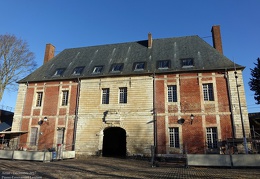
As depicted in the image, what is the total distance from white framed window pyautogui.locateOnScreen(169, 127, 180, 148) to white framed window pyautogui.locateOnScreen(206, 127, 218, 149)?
2046 mm

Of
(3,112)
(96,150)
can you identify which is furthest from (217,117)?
(3,112)

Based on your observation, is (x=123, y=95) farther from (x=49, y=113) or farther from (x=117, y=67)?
(x=49, y=113)

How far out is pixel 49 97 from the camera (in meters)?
16.7

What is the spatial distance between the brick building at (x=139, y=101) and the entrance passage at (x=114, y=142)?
0.09 m

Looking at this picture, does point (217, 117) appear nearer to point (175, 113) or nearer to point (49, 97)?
point (175, 113)

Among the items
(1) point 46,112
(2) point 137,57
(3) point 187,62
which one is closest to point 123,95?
(2) point 137,57

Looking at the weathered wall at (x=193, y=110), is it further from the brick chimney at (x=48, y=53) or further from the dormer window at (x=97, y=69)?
the brick chimney at (x=48, y=53)

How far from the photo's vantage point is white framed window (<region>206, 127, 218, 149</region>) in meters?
13.0

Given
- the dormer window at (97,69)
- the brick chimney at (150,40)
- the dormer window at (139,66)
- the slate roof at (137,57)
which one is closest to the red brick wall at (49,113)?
the slate roof at (137,57)

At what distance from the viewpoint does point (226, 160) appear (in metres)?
9.66

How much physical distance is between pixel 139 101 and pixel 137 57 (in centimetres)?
460

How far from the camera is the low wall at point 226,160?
946 cm

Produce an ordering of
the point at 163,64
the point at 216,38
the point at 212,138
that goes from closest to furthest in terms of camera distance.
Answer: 1. the point at 212,138
2. the point at 163,64
3. the point at 216,38

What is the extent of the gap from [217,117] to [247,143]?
233cm
